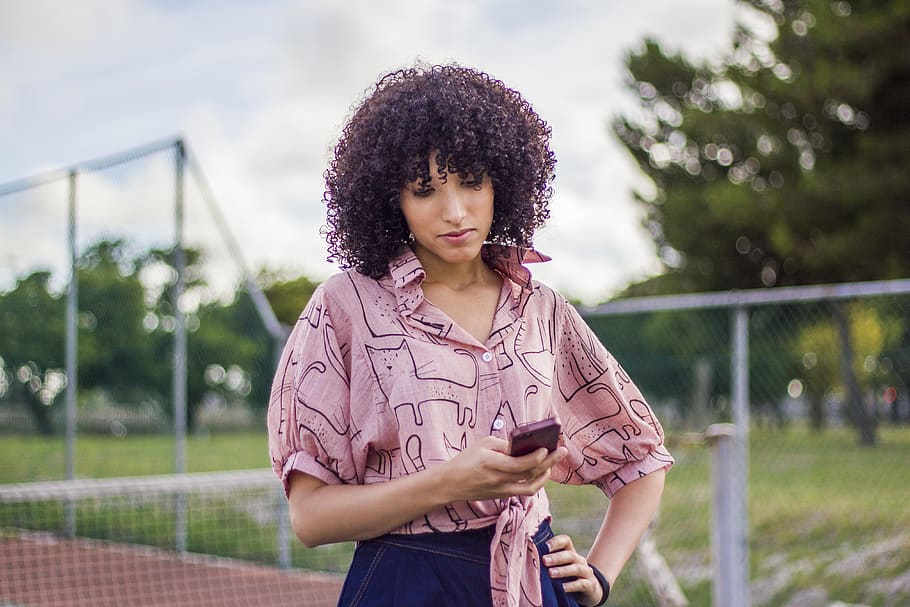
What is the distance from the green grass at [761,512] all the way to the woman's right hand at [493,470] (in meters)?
5.13

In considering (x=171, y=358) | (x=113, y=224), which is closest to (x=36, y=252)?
(x=113, y=224)

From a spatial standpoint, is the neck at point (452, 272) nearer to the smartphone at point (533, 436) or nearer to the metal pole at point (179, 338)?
the smartphone at point (533, 436)

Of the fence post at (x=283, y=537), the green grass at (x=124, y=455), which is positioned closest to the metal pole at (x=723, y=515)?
the fence post at (x=283, y=537)

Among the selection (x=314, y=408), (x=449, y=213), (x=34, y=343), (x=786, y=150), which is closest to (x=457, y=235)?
(x=449, y=213)

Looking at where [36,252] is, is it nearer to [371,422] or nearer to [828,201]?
[371,422]

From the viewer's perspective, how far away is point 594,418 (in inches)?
70.0

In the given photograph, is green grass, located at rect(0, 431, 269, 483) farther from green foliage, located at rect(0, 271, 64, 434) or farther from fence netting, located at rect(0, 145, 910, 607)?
green foliage, located at rect(0, 271, 64, 434)

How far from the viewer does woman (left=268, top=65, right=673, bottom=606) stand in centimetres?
149

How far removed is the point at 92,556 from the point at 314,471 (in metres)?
6.71

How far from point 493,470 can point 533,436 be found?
0.22 ft

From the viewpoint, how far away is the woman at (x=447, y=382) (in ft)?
4.87

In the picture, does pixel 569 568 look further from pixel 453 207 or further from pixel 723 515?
pixel 723 515

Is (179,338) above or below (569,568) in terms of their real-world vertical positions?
above

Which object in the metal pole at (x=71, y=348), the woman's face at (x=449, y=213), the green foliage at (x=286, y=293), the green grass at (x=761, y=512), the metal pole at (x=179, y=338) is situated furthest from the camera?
the green foliage at (x=286, y=293)
